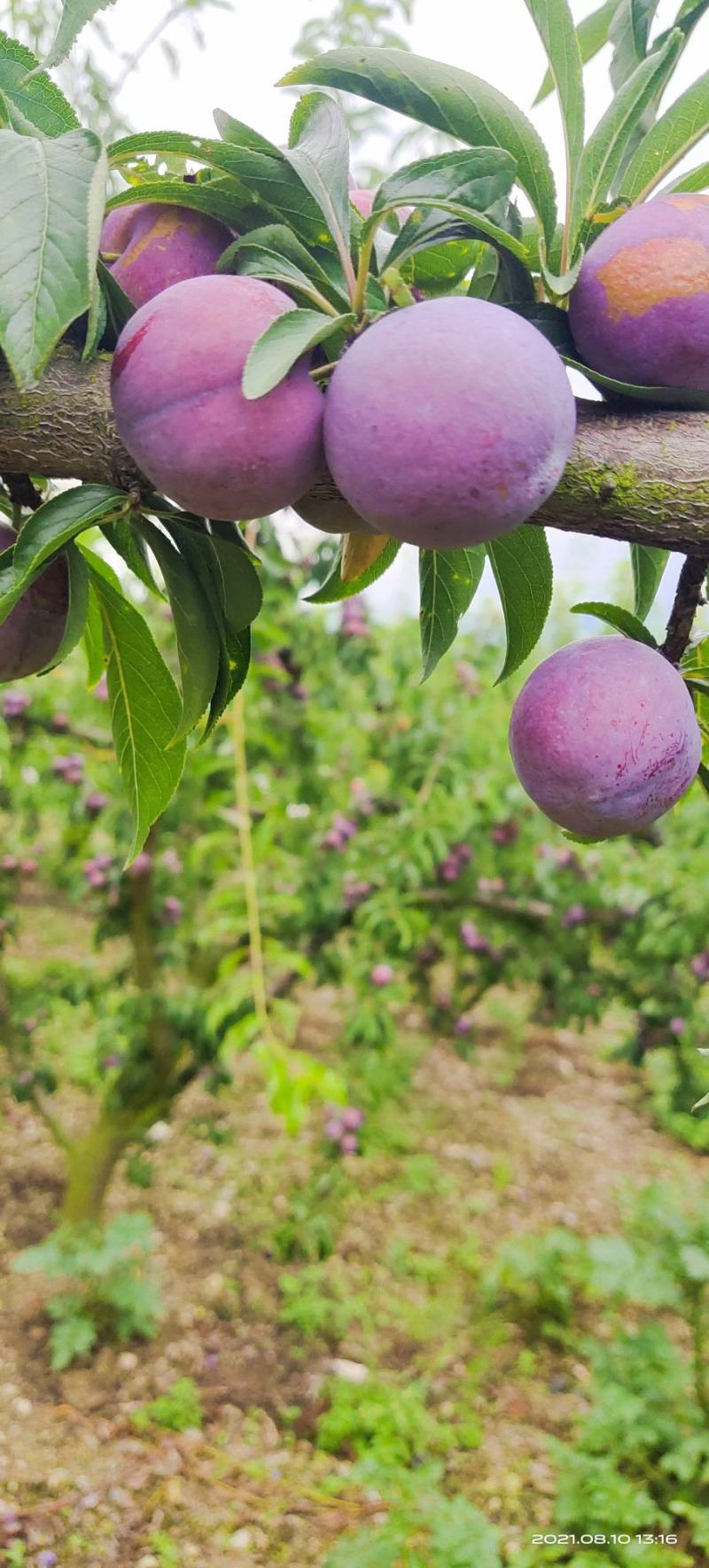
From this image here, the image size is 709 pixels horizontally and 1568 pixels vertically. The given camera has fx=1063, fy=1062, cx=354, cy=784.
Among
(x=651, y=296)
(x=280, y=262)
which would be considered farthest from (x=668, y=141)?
(x=280, y=262)

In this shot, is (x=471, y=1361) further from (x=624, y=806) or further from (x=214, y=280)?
(x=214, y=280)

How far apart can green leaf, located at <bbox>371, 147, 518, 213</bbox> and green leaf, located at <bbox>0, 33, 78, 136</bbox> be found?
185 mm

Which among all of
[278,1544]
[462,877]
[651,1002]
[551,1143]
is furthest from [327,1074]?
[551,1143]

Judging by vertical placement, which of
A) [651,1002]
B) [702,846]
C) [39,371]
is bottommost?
[651,1002]

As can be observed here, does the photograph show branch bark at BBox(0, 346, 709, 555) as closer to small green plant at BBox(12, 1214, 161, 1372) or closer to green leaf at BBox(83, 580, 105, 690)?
green leaf at BBox(83, 580, 105, 690)

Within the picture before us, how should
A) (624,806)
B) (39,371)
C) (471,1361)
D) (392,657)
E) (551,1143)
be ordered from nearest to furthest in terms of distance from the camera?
(39,371) → (624,806) → (471,1361) → (392,657) → (551,1143)

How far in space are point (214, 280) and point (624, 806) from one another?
0.32 m

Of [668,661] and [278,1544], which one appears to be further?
[278,1544]

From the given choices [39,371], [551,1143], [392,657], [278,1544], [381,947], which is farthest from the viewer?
[551,1143]

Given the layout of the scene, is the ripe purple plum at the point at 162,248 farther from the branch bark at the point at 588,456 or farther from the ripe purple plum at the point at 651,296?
the ripe purple plum at the point at 651,296

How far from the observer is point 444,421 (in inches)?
16.3

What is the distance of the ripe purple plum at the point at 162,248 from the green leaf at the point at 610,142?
0.18 m

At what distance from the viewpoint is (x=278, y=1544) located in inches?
84.7

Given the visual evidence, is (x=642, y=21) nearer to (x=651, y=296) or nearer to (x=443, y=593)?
(x=651, y=296)
